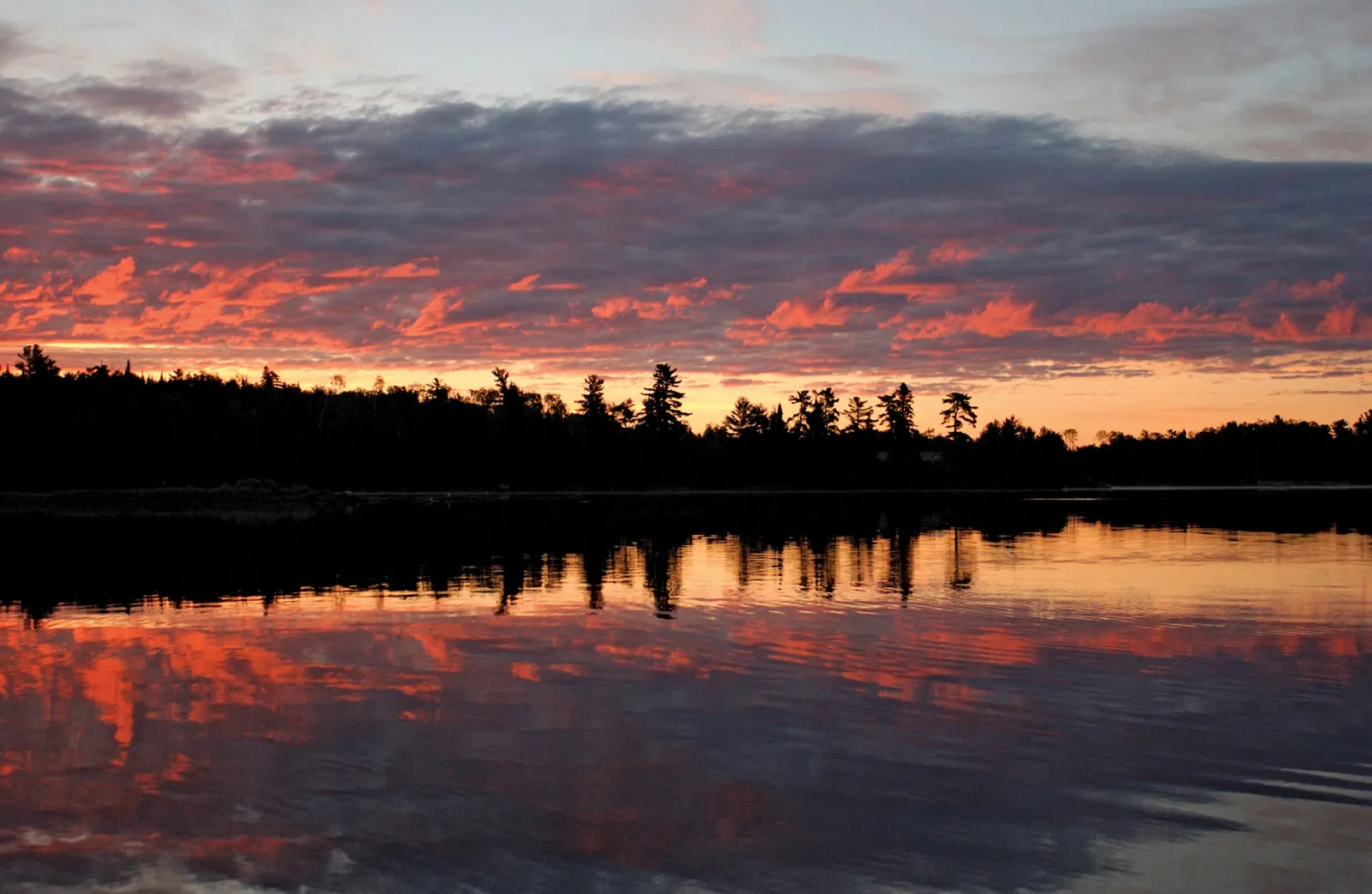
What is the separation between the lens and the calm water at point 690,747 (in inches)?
429

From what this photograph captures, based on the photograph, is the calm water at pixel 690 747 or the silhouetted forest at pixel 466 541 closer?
the calm water at pixel 690 747

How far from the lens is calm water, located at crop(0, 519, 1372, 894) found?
10.9m

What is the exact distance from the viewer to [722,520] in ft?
278

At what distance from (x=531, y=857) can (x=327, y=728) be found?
650 centimetres

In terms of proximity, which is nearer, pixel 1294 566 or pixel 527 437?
pixel 1294 566

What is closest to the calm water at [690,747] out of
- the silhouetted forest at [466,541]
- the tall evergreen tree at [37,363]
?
the silhouetted forest at [466,541]

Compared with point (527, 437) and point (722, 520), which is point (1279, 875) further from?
point (527, 437)

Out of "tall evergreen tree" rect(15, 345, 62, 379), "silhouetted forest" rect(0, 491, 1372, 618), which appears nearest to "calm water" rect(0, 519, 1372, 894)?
"silhouetted forest" rect(0, 491, 1372, 618)

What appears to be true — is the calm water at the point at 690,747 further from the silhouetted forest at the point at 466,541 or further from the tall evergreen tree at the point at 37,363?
the tall evergreen tree at the point at 37,363

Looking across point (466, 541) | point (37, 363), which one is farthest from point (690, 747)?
point (37, 363)

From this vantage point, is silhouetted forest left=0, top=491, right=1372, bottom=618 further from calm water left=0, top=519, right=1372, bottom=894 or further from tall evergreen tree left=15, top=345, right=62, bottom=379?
tall evergreen tree left=15, top=345, right=62, bottom=379

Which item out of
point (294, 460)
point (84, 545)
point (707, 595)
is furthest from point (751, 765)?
point (294, 460)

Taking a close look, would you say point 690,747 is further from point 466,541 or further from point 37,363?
point 37,363

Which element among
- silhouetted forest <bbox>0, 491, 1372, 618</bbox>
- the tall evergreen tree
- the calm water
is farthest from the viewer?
the tall evergreen tree
